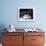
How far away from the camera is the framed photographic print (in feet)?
13.3

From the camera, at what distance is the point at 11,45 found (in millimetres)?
3594

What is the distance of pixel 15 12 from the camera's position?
160 inches

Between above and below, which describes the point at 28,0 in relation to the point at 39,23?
above

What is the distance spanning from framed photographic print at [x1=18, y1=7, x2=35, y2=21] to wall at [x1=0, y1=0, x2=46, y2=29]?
98 mm

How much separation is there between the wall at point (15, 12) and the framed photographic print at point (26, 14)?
0.32 ft

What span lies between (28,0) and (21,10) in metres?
0.39

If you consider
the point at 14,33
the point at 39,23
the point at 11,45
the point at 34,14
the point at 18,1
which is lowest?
the point at 11,45

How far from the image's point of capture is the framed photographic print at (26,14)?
4055 mm

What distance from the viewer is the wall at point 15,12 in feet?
13.3

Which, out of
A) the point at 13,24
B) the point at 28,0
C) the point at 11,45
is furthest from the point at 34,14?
the point at 11,45

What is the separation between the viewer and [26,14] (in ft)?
13.4

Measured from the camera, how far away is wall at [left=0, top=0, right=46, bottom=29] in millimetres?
4059

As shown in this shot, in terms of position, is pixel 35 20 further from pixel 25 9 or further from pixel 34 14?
pixel 25 9

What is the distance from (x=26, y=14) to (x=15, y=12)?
1.16 ft
